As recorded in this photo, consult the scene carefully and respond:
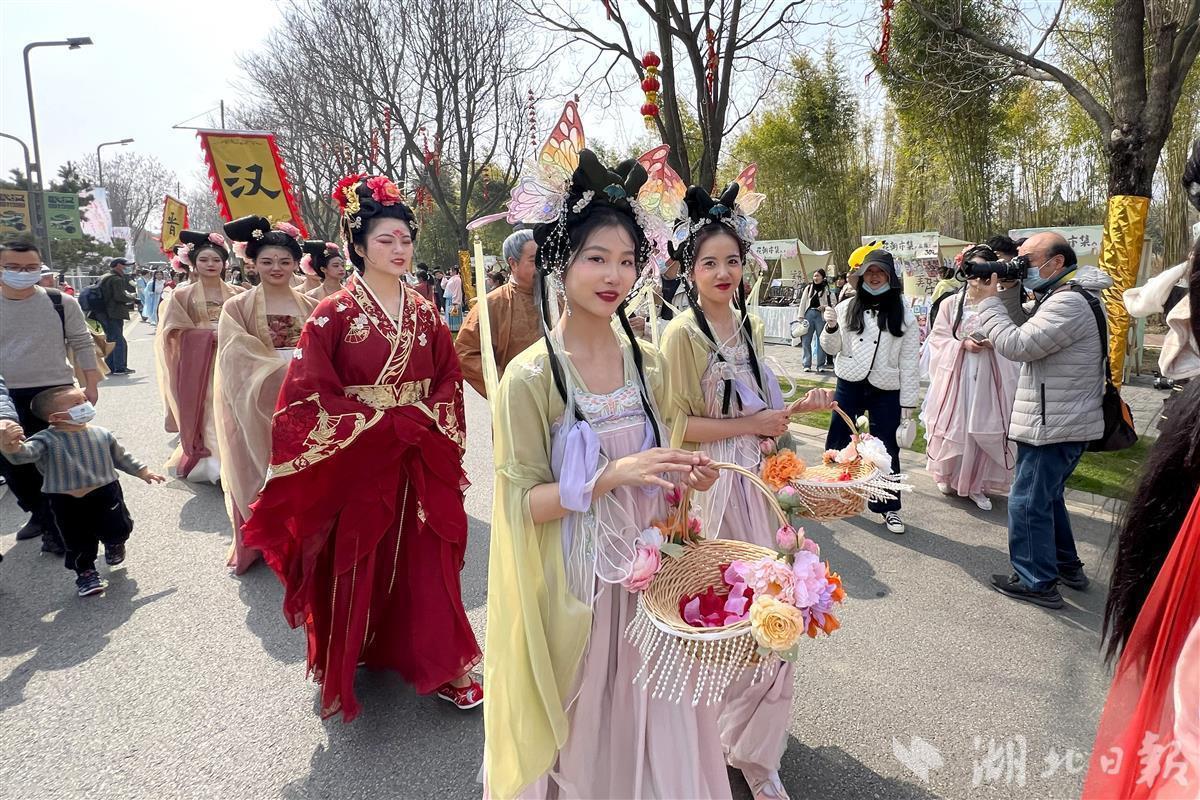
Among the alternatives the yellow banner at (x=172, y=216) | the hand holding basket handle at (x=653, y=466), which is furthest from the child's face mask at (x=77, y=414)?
the yellow banner at (x=172, y=216)

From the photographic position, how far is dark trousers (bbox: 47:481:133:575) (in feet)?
12.4

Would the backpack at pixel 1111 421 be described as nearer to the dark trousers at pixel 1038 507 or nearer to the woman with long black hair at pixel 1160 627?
the dark trousers at pixel 1038 507

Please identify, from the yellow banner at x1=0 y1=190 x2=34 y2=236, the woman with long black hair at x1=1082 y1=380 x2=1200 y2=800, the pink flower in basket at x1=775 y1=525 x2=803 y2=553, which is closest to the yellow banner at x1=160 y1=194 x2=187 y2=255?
the yellow banner at x1=0 y1=190 x2=34 y2=236

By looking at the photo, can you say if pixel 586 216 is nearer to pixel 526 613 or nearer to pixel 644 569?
pixel 644 569

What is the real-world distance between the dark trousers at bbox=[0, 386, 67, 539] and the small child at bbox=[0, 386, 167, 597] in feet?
1.73

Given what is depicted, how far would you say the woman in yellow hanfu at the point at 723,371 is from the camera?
96.3 inches

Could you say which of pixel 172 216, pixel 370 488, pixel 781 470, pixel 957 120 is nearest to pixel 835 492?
pixel 781 470

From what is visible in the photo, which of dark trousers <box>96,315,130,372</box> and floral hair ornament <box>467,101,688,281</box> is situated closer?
floral hair ornament <box>467,101,688,281</box>

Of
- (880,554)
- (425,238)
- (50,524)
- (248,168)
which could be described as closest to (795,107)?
(248,168)

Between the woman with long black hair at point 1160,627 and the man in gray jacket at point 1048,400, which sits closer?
the woman with long black hair at point 1160,627

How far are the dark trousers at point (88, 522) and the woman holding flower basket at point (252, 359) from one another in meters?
0.65

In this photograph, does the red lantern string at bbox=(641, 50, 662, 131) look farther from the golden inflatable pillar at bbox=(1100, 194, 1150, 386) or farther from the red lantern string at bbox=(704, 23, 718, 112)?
the golden inflatable pillar at bbox=(1100, 194, 1150, 386)

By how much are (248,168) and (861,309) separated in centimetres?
574

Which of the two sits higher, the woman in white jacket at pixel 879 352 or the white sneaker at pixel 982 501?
the woman in white jacket at pixel 879 352
